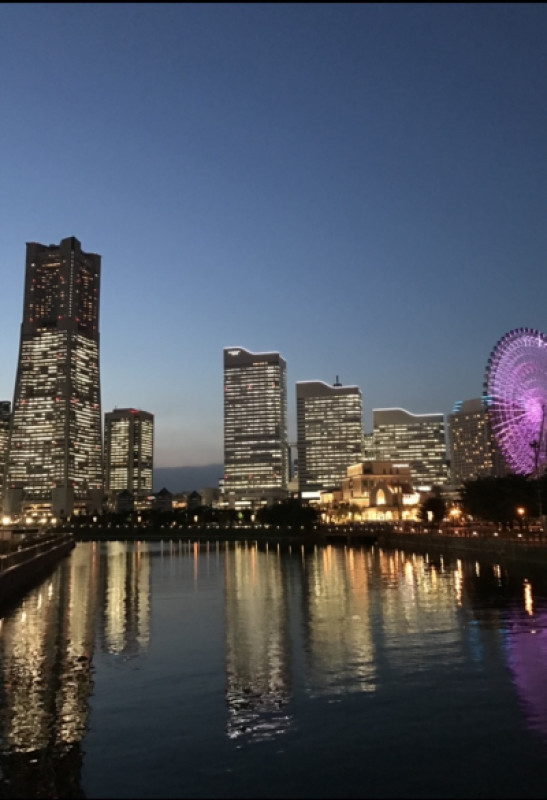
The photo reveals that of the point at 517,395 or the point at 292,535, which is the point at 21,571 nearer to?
the point at 517,395

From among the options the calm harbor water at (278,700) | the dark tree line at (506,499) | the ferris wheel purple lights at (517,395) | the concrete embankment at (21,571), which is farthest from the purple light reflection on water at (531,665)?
the dark tree line at (506,499)

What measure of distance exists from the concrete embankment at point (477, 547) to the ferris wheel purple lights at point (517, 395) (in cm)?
997

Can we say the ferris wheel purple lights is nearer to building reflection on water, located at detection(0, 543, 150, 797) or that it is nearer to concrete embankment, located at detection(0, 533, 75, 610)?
building reflection on water, located at detection(0, 543, 150, 797)

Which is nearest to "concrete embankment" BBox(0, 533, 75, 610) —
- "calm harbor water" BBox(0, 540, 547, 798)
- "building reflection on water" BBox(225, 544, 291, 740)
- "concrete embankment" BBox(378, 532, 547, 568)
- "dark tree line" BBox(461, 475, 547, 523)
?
"calm harbor water" BBox(0, 540, 547, 798)

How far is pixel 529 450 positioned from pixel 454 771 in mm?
70156

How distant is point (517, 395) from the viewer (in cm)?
7888

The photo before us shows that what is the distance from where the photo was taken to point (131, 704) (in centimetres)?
1983

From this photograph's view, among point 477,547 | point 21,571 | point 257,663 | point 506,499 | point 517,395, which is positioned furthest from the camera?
point 506,499

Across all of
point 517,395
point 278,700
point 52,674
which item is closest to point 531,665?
point 278,700

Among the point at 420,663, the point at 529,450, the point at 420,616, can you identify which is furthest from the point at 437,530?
the point at 420,663

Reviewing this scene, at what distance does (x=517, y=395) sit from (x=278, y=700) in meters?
65.9

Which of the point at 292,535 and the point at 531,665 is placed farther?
the point at 292,535

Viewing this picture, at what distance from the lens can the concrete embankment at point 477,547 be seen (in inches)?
2482

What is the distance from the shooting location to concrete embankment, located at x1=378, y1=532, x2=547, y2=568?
63.0m
